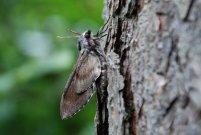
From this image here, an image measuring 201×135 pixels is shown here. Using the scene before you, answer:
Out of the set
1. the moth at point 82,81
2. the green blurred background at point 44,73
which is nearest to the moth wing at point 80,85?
the moth at point 82,81

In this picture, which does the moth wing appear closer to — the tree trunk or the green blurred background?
the tree trunk

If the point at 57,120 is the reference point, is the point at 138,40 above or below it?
above

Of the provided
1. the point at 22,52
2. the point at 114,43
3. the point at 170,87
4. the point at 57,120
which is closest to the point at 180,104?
the point at 170,87

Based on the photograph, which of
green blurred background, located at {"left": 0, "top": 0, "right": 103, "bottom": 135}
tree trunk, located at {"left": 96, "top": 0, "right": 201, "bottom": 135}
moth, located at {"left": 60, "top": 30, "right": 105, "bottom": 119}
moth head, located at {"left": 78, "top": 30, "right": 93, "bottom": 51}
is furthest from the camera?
green blurred background, located at {"left": 0, "top": 0, "right": 103, "bottom": 135}

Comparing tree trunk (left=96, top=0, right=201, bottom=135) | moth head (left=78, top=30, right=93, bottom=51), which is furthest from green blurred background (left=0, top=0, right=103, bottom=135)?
tree trunk (left=96, top=0, right=201, bottom=135)

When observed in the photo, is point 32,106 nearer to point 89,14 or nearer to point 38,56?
point 38,56
